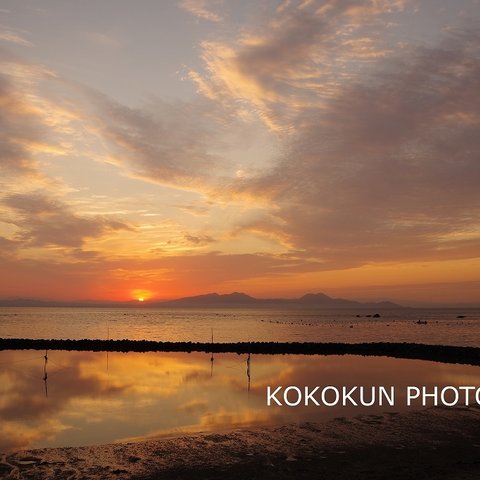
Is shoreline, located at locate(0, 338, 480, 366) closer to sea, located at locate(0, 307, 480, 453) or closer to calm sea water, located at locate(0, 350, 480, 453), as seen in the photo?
sea, located at locate(0, 307, 480, 453)

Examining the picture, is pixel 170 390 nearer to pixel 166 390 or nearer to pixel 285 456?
pixel 166 390

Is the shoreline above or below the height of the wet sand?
below

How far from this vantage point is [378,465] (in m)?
15.8

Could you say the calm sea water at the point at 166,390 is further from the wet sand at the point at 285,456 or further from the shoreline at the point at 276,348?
the shoreline at the point at 276,348

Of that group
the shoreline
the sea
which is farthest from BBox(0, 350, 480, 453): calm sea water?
the shoreline

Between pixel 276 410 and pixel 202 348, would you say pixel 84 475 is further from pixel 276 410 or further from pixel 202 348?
pixel 202 348

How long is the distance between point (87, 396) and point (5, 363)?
20948 millimetres

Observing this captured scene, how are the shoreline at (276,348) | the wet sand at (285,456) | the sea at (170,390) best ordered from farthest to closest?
the shoreline at (276,348) < the sea at (170,390) < the wet sand at (285,456)

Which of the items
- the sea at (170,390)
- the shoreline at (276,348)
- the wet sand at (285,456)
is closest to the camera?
the wet sand at (285,456)

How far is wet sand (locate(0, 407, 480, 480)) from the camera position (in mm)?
15062

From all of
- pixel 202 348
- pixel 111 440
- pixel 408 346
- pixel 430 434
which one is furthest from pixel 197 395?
pixel 408 346

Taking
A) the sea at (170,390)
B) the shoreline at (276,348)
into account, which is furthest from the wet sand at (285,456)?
the shoreline at (276,348)

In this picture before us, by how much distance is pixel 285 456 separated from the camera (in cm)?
1680

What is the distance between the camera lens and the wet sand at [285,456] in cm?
1506
